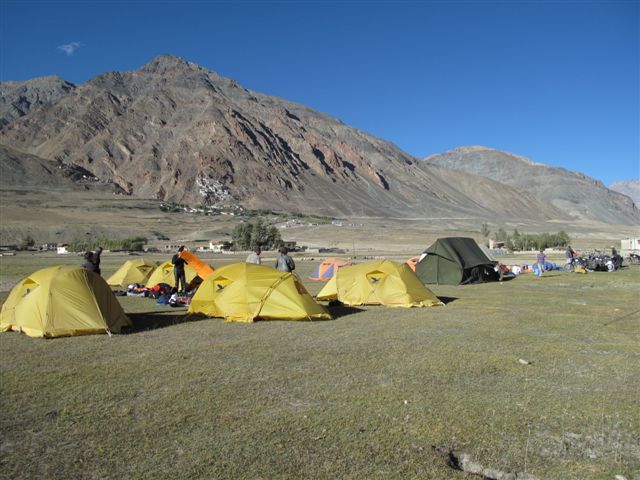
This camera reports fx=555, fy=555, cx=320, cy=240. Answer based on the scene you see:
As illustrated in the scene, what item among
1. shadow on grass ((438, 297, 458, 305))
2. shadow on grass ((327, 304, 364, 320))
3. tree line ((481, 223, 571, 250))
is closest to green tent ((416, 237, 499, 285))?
shadow on grass ((438, 297, 458, 305))

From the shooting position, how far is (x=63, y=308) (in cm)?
1086

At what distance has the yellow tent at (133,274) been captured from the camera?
21984 millimetres

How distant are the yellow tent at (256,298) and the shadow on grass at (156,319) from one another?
0.37 metres

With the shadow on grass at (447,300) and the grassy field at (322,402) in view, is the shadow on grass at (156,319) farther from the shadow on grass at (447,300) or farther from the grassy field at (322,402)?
the shadow on grass at (447,300)

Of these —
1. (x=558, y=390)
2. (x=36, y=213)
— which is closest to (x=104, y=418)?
(x=558, y=390)

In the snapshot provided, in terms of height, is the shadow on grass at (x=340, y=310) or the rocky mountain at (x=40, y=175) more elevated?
the rocky mountain at (x=40, y=175)

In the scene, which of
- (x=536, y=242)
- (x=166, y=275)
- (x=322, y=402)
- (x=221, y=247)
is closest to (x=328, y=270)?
(x=166, y=275)

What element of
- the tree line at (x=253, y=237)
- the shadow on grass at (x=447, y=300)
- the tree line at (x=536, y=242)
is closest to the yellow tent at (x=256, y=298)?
the shadow on grass at (x=447, y=300)

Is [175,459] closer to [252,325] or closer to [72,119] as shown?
[252,325]

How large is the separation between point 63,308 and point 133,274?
11735 millimetres

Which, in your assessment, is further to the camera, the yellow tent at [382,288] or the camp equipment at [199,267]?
the camp equipment at [199,267]

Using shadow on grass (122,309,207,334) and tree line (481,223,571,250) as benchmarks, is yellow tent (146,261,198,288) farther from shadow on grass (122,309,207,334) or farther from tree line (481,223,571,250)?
tree line (481,223,571,250)

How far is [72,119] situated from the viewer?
175875mm

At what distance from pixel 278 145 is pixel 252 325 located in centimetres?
15334
